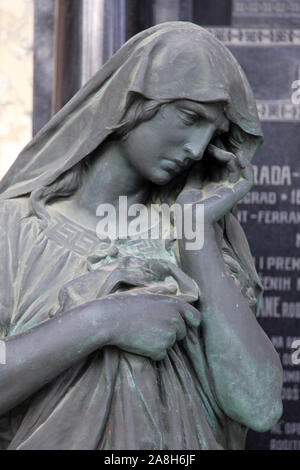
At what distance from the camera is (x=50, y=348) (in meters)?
3.10

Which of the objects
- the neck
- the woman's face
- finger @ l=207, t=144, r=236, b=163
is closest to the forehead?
the woman's face

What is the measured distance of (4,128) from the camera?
565 cm

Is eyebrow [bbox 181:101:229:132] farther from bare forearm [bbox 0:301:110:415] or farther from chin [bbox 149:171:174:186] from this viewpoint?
bare forearm [bbox 0:301:110:415]

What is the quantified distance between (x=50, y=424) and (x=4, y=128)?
280cm

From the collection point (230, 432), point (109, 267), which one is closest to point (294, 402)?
point (230, 432)

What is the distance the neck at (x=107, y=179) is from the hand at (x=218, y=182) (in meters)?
0.18

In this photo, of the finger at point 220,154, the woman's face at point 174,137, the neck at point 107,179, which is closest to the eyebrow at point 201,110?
the woman's face at point 174,137

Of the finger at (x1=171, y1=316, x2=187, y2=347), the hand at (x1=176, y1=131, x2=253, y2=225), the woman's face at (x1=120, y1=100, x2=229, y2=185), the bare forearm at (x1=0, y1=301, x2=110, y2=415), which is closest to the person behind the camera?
the bare forearm at (x1=0, y1=301, x2=110, y2=415)

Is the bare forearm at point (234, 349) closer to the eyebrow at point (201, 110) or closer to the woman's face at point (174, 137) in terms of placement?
the woman's face at point (174, 137)

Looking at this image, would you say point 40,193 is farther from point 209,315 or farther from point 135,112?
point 209,315

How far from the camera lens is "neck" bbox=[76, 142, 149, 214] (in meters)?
3.50

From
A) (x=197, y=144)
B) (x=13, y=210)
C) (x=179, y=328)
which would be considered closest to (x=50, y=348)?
(x=179, y=328)

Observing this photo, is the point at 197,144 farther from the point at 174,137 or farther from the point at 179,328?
the point at 179,328

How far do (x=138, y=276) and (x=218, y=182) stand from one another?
46 cm
